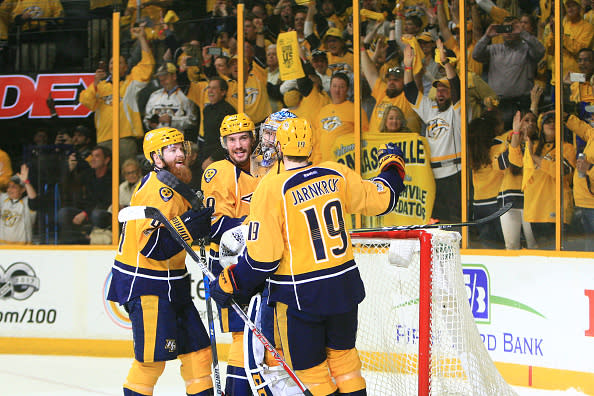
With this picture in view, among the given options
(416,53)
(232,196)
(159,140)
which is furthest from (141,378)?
(416,53)

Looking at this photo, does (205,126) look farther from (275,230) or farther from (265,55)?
(275,230)

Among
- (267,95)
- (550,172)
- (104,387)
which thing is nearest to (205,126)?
(267,95)

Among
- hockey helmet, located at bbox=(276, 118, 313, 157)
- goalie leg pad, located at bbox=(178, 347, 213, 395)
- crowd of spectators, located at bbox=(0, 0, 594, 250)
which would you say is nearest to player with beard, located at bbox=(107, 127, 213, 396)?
goalie leg pad, located at bbox=(178, 347, 213, 395)

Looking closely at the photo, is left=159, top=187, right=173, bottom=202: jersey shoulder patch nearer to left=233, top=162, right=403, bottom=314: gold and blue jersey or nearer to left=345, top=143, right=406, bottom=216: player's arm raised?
left=233, top=162, right=403, bottom=314: gold and blue jersey

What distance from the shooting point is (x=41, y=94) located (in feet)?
21.5

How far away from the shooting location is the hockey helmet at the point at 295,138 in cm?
283

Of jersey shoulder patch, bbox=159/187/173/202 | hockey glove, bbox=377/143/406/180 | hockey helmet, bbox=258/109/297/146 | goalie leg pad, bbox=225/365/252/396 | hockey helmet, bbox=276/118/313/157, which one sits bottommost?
goalie leg pad, bbox=225/365/252/396

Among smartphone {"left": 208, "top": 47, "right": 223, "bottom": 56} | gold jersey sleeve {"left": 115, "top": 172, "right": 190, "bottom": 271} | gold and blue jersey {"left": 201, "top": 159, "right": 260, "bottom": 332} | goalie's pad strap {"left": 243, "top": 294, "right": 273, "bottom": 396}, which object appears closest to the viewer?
goalie's pad strap {"left": 243, "top": 294, "right": 273, "bottom": 396}

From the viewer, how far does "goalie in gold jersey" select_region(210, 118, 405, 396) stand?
275cm

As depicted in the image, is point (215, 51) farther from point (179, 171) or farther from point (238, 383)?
point (238, 383)

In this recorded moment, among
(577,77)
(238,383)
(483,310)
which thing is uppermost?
(577,77)

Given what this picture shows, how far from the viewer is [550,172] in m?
5.12

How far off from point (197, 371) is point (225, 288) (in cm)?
70

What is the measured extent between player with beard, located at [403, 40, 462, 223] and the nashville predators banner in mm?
1006
